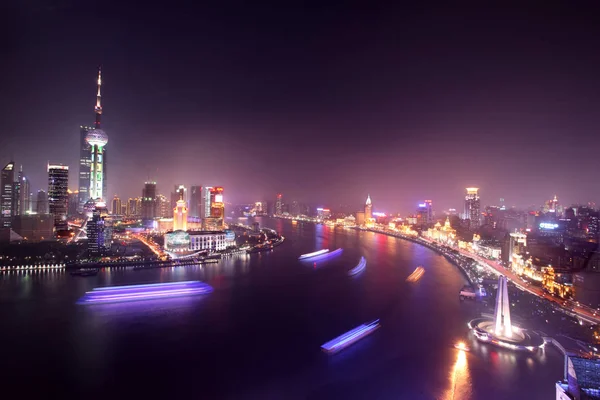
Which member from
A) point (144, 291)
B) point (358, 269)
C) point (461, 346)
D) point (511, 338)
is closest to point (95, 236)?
point (144, 291)

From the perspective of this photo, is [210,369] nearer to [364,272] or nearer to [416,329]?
[416,329]

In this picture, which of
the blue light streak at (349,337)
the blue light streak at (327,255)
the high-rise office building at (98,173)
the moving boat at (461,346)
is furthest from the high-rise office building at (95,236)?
the moving boat at (461,346)

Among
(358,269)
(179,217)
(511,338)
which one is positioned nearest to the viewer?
(511,338)

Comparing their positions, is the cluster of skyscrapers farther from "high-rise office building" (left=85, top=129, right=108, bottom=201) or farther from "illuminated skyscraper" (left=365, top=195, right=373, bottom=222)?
"illuminated skyscraper" (left=365, top=195, right=373, bottom=222)

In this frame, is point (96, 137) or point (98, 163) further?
point (98, 163)

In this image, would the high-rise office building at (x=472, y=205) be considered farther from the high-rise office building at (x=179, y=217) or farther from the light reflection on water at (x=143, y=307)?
the light reflection on water at (x=143, y=307)

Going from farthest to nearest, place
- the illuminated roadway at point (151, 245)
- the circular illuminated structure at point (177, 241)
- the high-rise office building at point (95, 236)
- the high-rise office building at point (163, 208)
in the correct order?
the high-rise office building at point (163, 208), the circular illuminated structure at point (177, 241), the illuminated roadway at point (151, 245), the high-rise office building at point (95, 236)

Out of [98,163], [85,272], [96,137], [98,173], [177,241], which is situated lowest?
[85,272]

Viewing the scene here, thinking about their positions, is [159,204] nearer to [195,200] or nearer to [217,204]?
[195,200]
